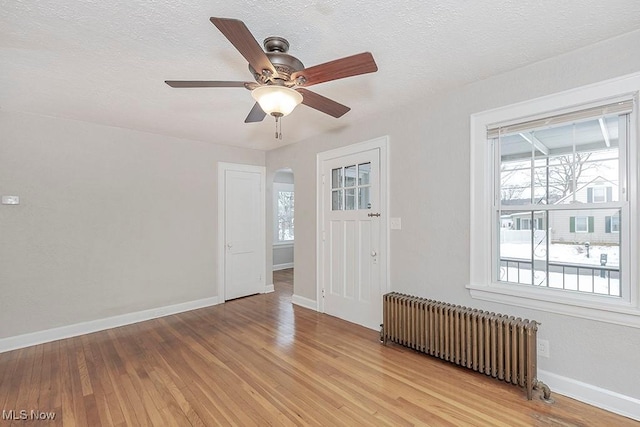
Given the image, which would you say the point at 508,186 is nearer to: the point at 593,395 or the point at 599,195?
the point at 599,195

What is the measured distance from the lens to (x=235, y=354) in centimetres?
284

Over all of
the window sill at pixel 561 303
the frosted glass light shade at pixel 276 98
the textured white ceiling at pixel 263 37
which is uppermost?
the textured white ceiling at pixel 263 37

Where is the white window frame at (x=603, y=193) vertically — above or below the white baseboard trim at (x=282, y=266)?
above

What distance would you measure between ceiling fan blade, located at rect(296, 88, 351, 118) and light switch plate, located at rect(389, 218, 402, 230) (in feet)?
4.66

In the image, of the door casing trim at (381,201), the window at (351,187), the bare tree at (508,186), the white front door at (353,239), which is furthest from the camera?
the window at (351,187)

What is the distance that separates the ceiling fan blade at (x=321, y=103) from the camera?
201cm

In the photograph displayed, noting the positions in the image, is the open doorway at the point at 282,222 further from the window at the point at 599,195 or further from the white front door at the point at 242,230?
the window at the point at 599,195

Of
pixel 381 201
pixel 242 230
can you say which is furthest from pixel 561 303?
pixel 242 230

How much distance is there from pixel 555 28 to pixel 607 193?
120cm

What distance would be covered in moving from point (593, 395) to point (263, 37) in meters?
3.30

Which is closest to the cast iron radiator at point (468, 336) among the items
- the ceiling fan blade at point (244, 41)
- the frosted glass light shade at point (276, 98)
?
the frosted glass light shade at point (276, 98)

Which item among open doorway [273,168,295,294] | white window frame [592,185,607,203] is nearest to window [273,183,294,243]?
open doorway [273,168,295,294]

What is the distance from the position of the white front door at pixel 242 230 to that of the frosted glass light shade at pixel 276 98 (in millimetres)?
3020

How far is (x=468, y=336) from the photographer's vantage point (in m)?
2.40
